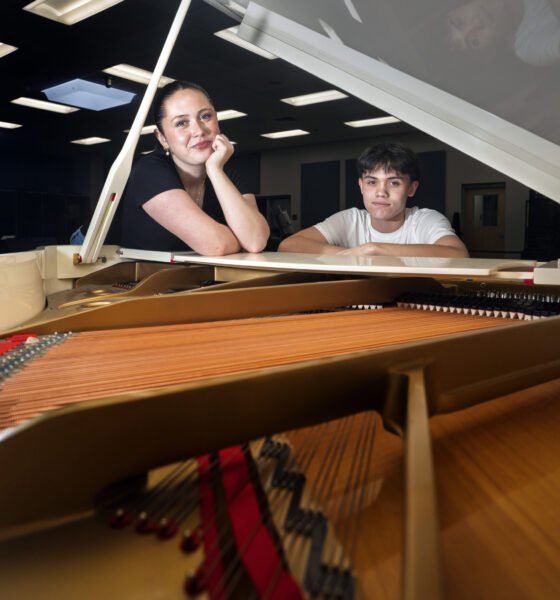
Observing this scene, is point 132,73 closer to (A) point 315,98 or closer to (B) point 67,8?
(B) point 67,8

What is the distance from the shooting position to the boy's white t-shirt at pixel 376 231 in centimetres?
274

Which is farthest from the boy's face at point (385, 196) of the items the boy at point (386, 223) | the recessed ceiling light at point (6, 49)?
the recessed ceiling light at point (6, 49)

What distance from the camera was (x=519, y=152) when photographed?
5.93 feet

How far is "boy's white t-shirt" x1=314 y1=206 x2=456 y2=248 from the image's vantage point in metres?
Answer: 2.74

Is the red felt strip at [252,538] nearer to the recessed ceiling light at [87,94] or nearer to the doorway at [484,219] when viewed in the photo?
the doorway at [484,219]

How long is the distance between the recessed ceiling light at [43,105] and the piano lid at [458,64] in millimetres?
1547

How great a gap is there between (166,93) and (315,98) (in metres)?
1.05

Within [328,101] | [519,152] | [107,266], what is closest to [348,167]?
[328,101]

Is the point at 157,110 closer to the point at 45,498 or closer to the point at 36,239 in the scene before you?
the point at 36,239

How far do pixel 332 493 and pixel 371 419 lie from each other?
10.1 inches

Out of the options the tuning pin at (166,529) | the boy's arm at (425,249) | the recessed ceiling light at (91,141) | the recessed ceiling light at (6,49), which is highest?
the recessed ceiling light at (6,49)

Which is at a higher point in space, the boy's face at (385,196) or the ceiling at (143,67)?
the ceiling at (143,67)

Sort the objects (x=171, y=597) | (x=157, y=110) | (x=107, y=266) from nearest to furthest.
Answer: (x=171, y=597), (x=107, y=266), (x=157, y=110)

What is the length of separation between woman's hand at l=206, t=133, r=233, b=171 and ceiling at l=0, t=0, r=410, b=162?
0.08 metres
